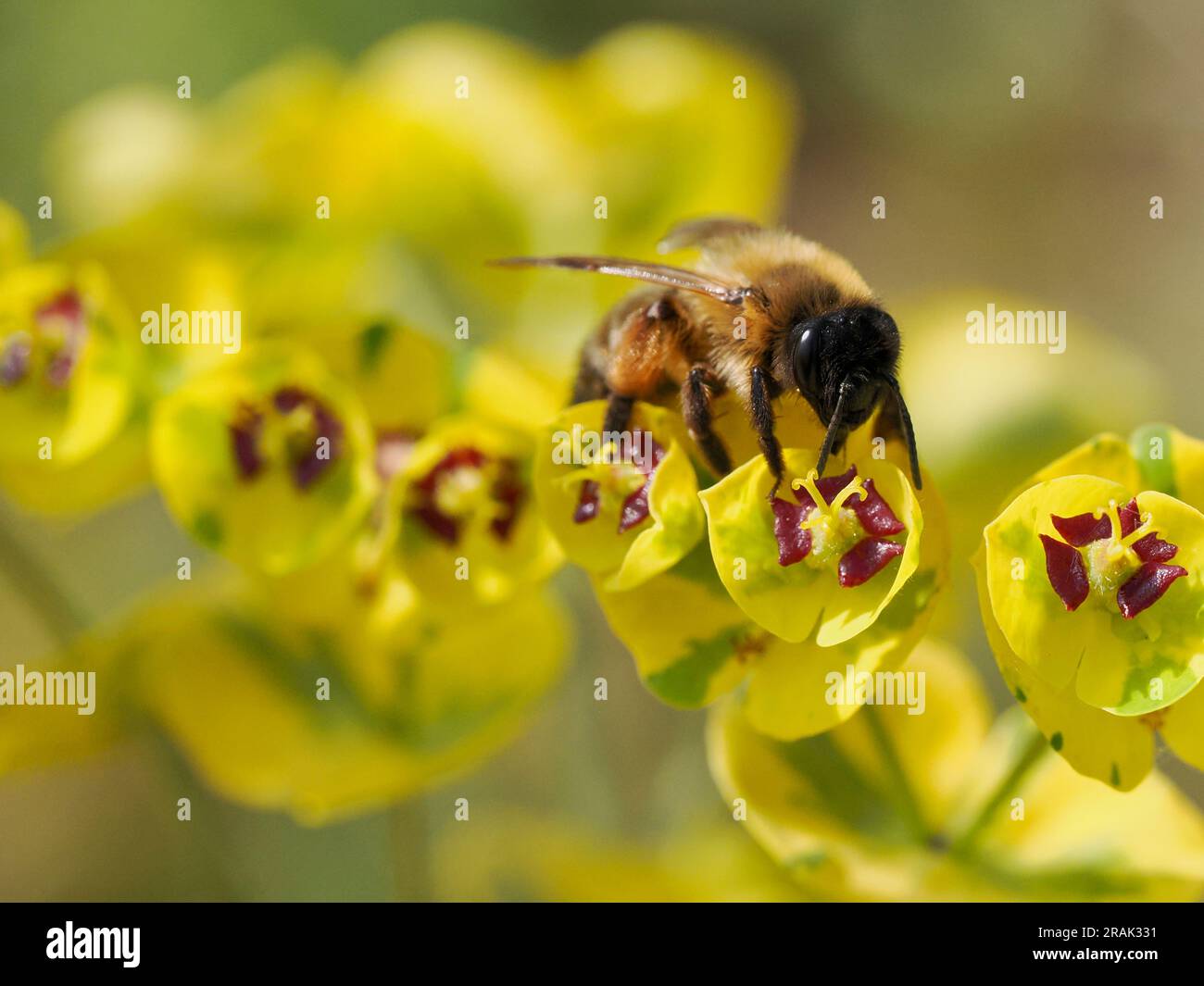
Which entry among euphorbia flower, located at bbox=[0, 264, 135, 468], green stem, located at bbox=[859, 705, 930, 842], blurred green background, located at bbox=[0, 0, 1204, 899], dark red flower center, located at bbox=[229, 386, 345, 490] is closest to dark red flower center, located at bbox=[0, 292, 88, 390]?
euphorbia flower, located at bbox=[0, 264, 135, 468]

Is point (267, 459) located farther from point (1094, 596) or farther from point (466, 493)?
point (1094, 596)

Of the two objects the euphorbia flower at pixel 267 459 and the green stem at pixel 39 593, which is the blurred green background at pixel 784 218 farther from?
the euphorbia flower at pixel 267 459

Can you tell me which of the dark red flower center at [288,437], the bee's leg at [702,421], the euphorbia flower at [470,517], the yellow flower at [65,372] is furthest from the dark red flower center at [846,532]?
the yellow flower at [65,372]

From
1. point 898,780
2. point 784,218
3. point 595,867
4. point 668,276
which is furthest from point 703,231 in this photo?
point 784,218

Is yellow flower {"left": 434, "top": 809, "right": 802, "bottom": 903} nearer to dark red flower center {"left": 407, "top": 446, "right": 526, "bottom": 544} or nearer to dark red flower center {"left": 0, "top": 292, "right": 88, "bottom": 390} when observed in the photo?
dark red flower center {"left": 407, "top": 446, "right": 526, "bottom": 544}

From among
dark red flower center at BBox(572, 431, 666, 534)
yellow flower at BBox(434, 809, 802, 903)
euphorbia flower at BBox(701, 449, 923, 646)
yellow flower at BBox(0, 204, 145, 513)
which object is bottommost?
yellow flower at BBox(434, 809, 802, 903)
